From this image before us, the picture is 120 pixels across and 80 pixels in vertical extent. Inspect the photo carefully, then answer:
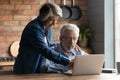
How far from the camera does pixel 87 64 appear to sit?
256 centimetres

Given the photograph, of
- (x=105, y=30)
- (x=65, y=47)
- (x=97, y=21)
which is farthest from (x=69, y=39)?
(x=97, y=21)

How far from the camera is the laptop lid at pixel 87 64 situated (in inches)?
98.6

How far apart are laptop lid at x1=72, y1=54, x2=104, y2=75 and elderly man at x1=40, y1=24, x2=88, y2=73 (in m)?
0.22

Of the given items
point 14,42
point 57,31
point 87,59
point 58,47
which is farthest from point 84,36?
point 87,59

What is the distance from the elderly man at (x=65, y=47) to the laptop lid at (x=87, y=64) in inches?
8.7

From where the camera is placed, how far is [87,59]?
2.53 m

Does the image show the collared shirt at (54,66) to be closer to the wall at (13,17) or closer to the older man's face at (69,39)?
the older man's face at (69,39)

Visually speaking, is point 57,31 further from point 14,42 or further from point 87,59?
point 87,59

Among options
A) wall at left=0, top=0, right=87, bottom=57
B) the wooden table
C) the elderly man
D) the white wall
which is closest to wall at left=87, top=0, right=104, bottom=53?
the white wall

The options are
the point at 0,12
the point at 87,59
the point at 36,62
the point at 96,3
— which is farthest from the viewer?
the point at 96,3

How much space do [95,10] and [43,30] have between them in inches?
83.4

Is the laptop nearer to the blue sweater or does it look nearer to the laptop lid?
the laptop lid

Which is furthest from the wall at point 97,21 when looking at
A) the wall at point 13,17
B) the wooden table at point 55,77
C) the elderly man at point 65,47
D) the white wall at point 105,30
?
the wooden table at point 55,77

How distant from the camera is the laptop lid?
250 cm
